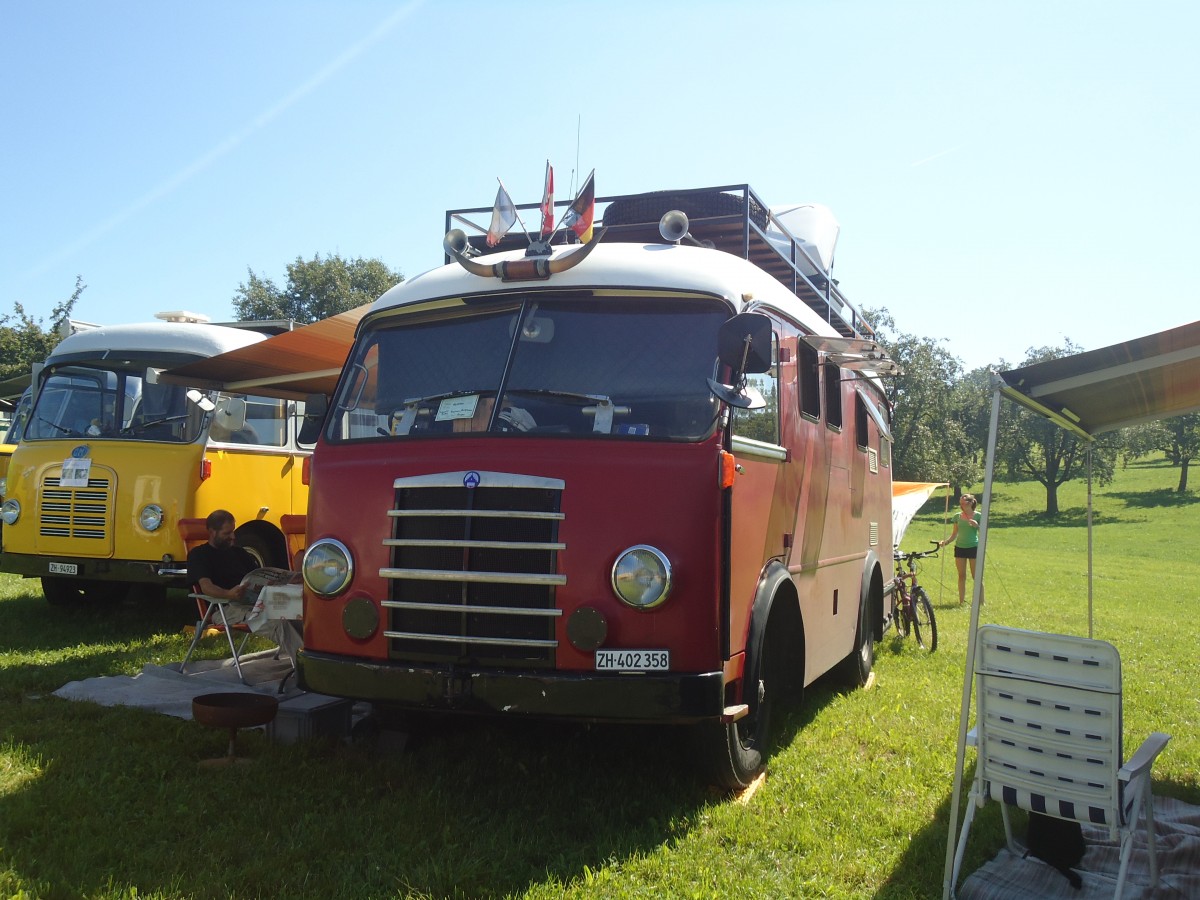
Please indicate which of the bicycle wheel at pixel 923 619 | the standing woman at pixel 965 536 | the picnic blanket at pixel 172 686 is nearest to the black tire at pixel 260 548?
the picnic blanket at pixel 172 686

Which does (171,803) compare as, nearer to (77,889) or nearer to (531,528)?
(77,889)

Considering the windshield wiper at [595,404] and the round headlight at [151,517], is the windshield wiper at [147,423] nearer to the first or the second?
the round headlight at [151,517]

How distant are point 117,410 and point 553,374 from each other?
6718mm

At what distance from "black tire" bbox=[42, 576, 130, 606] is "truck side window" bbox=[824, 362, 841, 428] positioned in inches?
317

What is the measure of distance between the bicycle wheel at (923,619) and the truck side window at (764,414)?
5.85 metres

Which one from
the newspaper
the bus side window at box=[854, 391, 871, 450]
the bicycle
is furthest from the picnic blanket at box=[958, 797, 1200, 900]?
the bicycle

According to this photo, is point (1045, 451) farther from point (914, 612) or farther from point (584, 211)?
point (584, 211)

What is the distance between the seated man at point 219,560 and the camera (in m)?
8.01

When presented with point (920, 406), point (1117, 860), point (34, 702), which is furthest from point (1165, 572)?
point (34, 702)

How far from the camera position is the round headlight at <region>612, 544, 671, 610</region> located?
4656mm

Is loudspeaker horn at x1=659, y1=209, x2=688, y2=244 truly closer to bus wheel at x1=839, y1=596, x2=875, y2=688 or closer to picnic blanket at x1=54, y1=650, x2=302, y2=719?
picnic blanket at x1=54, y1=650, x2=302, y2=719

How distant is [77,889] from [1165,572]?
2980 cm

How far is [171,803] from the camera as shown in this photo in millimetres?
5039

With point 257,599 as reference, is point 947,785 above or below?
below
